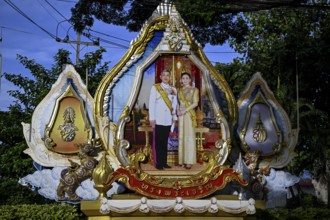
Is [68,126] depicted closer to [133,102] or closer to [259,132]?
[133,102]

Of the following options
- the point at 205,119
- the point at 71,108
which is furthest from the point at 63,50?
the point at 205,119

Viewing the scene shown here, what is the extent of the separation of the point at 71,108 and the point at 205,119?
10.8 feet

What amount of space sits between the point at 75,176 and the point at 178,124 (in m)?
2.69

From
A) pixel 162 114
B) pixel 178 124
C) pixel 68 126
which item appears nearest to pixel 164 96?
pixel 162 114

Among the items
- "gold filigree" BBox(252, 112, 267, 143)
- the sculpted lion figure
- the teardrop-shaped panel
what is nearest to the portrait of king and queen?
the sculpted lion figure

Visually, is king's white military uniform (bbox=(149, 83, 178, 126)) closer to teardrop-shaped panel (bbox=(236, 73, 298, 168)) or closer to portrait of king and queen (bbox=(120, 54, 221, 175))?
portrait of king and queen (bbox=(120, 54, 221, 175))

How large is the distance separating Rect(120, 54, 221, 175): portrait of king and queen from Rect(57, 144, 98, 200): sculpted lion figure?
3.33 ft

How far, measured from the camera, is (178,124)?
15.4m

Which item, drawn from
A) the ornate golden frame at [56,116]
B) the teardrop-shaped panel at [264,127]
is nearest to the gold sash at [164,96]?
the ornate golden frame at [56,116]

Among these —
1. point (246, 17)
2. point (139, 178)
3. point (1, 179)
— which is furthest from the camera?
point (246, 17)

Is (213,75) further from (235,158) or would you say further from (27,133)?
(27,133)

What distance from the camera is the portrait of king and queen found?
49.7ft

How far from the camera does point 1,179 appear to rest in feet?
66.4

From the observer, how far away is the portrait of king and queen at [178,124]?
1516 centimetres
